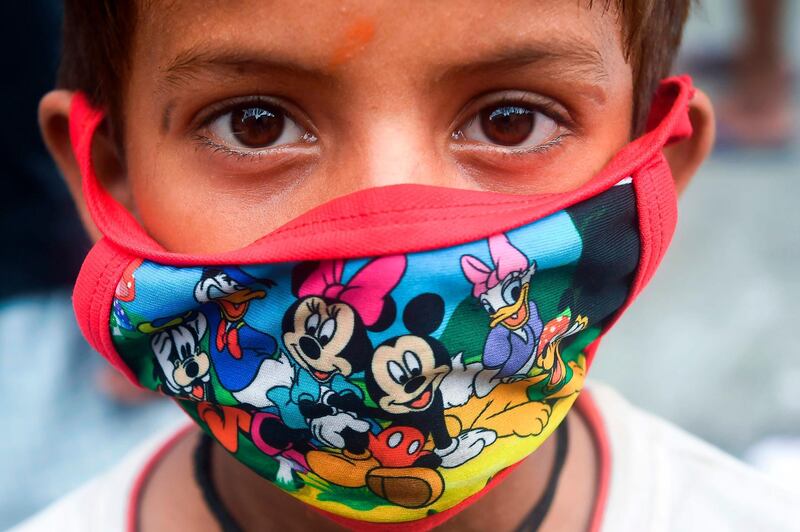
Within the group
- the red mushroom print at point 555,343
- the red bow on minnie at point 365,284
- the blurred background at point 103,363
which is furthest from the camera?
the blurred background at point 103,363

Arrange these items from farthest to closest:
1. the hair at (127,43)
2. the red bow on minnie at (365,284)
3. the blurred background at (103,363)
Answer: the blurred background at (103,363), the hair at (127,43), the red bow on minnie at (365,284)

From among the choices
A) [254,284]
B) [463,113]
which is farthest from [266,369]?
[463,113]

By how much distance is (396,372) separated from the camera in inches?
43.6

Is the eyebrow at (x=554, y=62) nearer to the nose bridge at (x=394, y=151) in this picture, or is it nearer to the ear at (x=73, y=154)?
the nose bridge at (x=394, y=151)

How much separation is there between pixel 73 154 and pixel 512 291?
2.84 ft

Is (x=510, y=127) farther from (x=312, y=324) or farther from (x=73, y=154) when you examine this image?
(x=73, y=154)

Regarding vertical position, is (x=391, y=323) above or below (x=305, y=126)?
below

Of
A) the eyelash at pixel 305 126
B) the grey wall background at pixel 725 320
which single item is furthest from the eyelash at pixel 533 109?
the grey wall background at pixel 725 320

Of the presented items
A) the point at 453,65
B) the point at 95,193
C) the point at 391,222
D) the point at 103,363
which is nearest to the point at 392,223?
the point at 391,222

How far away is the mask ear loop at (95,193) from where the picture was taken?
1284 millimetres

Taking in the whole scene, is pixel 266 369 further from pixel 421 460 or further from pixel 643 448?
pixel 643 448

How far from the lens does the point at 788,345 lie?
2.87 metres

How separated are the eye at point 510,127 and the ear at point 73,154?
62 cm

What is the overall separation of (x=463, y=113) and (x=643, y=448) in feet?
2.54
